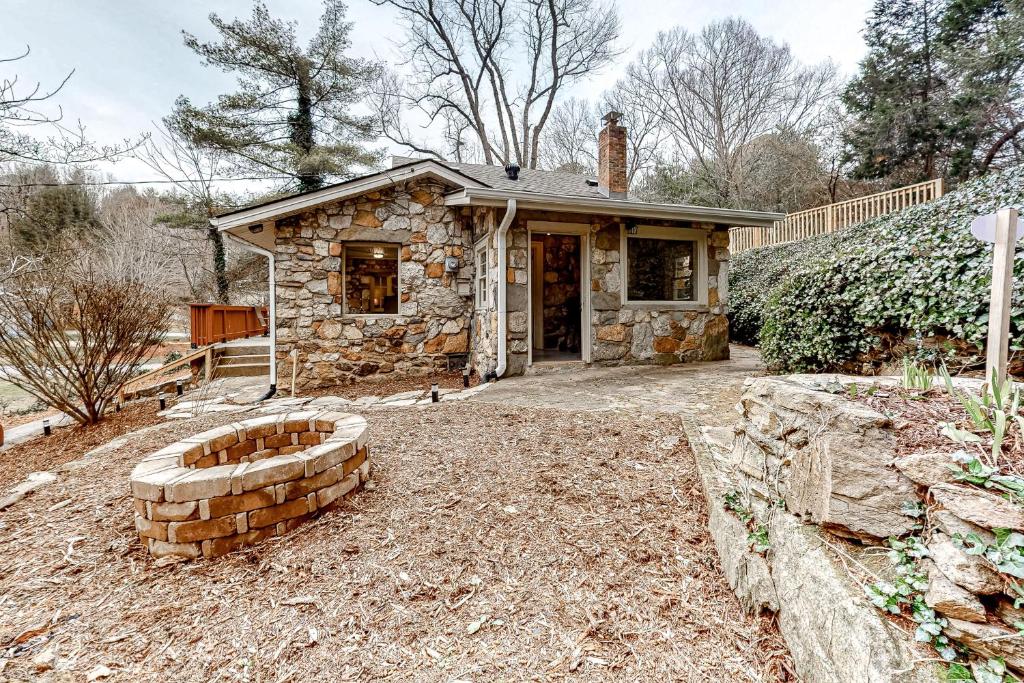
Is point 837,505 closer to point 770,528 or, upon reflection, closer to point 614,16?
point 770,528

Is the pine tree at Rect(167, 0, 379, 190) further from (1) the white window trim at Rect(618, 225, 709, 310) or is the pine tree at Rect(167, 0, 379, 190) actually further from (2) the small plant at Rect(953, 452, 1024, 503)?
(2) the small plant at Rect(953, 452, 1024, 503)

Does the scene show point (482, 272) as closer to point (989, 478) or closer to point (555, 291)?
point (555, 291)

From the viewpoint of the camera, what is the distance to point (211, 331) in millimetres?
9102

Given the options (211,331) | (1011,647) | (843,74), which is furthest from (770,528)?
(843,74)

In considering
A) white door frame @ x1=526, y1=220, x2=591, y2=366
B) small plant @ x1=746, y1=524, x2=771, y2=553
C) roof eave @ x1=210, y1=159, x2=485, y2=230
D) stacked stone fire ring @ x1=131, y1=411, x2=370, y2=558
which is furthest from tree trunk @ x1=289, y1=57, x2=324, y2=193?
small plant @ x1=746, y1=524, x2=771, y2=553

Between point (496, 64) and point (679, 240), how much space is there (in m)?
10.9

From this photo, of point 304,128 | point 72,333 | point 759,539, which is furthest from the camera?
point 304,128

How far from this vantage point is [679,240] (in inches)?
251

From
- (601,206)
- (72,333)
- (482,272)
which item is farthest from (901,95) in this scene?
(72,333)

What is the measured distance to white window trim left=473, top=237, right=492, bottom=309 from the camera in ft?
19.2

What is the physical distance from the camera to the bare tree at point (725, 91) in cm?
1366

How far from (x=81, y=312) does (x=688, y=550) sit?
607 cm

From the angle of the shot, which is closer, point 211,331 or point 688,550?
point 688,550

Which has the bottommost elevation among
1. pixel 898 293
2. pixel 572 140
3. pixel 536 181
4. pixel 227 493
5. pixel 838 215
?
pixel 227 493
